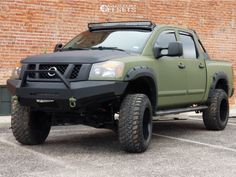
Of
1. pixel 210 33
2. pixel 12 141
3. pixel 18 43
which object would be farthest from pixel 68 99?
pixel 210 33

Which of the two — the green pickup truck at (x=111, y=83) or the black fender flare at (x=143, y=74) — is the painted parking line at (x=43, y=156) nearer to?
the green pickup truck at (x=111, y=83)

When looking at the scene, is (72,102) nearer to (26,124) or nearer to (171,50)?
(26,124)

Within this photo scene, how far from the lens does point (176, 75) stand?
326 inches

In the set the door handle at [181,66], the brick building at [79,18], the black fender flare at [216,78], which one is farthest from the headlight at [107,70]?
the brick building at [79,18]

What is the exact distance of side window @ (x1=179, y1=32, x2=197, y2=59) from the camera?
905 cm

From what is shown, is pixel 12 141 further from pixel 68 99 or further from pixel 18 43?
pixel 18 43

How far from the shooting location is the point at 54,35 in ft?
39.5

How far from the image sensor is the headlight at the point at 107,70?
21.9ft

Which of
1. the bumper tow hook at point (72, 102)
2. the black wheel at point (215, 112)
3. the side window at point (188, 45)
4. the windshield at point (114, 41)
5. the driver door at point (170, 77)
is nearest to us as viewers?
the bumper tow hook at point (72, 102)

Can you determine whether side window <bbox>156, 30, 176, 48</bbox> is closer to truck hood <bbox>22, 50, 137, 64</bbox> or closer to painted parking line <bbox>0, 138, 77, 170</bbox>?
truck hood <bbox>22, 50, 137, 64</bbox>

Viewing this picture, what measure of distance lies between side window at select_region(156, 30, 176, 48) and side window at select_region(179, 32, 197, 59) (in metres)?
0.44

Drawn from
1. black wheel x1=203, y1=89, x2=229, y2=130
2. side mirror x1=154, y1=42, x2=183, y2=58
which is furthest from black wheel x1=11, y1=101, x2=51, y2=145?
black wheel x1=203, y1=89, x2=229, y2=130

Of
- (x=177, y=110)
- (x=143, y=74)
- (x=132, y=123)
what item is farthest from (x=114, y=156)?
(x=177, y=110)

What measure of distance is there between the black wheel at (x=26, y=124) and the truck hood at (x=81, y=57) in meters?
0.77
